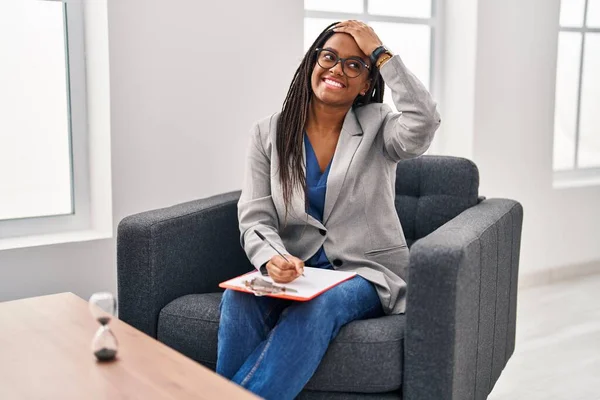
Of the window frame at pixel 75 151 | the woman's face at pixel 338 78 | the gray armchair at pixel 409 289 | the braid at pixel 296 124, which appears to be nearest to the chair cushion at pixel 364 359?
the gray armchair at pixel 409 289

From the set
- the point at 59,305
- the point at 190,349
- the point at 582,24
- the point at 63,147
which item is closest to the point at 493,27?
the point at 582,24

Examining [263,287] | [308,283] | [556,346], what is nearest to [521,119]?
[556,346]

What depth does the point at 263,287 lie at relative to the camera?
1797 mm

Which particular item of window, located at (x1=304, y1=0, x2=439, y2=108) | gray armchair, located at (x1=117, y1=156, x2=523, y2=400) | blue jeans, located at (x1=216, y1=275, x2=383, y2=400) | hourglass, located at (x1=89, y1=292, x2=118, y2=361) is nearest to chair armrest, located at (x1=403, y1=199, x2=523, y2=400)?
gray armchair, located at (x1=117, y1=156, x2=523, y2=400)

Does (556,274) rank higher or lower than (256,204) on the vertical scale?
lower

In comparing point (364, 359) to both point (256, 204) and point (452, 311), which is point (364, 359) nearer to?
point (452, 311)

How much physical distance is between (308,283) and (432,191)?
0.78 m

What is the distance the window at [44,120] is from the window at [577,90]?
2617 mm

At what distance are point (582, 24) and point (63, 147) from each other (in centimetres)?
303

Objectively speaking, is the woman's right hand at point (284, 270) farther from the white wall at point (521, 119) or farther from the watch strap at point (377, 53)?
the white wall at point (521, 119)

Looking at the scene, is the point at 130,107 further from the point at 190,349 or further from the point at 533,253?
Result: the point at 533,253

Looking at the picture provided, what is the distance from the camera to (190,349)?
78.4 inches

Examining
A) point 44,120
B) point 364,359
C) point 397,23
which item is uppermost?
point 397,23

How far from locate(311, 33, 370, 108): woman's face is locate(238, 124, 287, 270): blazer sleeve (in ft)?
0.80
